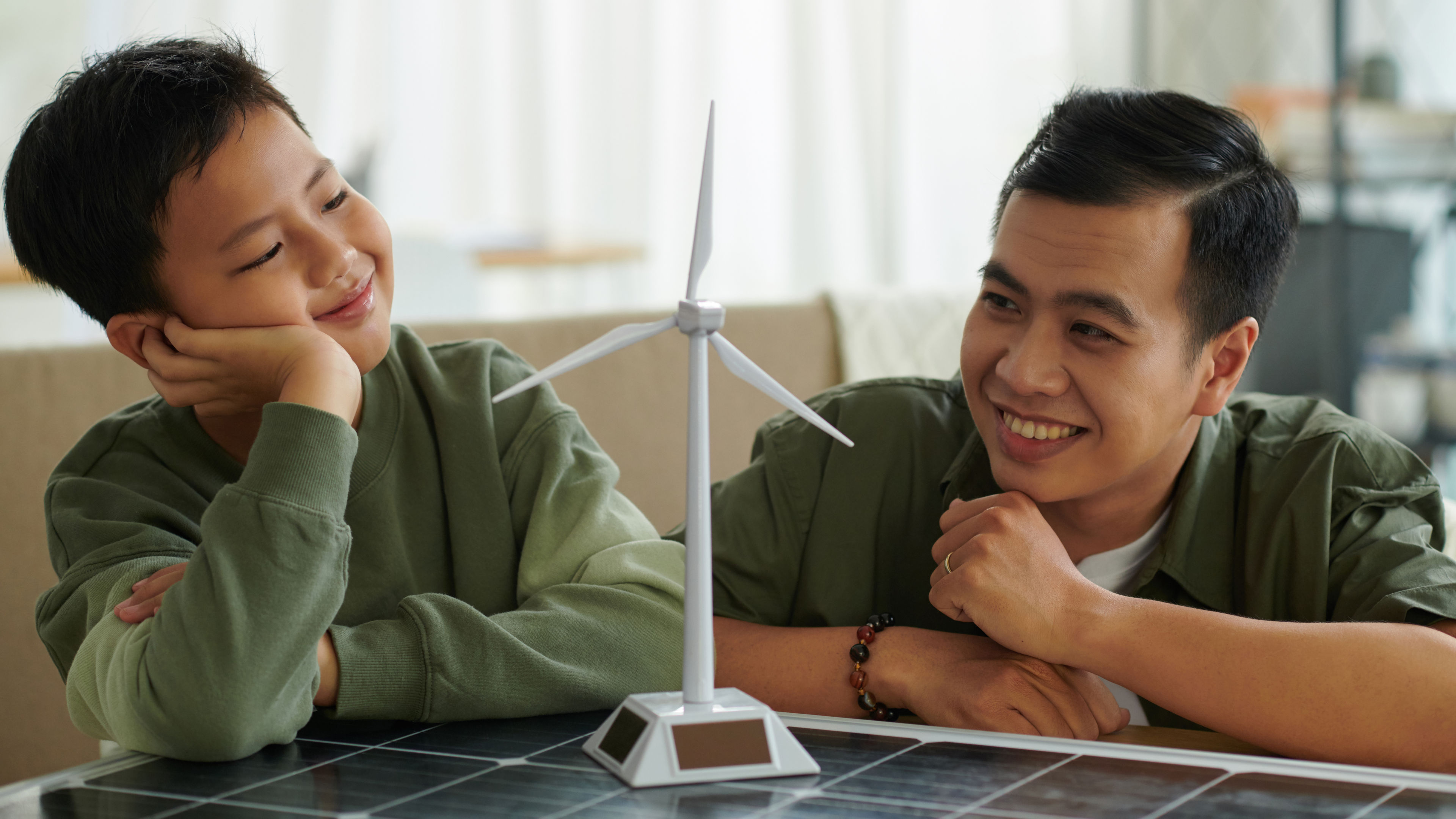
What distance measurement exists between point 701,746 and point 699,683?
1.8 inches

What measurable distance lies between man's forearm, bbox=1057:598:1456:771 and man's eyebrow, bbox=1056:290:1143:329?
309mm

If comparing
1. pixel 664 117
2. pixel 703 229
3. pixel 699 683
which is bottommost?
pixel 699 683

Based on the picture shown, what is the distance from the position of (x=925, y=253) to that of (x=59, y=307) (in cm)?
262

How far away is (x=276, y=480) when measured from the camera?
1.03 meters

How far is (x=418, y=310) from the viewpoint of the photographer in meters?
3.71

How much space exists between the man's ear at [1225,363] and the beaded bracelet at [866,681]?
46cm

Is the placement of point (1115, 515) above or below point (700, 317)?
below

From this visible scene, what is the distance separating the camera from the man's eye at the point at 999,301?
1.41 m

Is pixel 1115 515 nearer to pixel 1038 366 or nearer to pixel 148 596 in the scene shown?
A: pixel 1038 366

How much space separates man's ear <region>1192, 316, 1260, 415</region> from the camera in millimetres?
1419

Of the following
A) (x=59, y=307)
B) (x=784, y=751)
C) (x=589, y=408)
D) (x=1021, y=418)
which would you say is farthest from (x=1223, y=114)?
(x=59, y=307)

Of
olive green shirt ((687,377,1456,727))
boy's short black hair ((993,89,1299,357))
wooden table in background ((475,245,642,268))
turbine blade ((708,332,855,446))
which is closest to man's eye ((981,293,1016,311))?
boy's short black hair ((993,89,1299,357))

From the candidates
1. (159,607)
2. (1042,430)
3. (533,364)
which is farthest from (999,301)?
(533,364)

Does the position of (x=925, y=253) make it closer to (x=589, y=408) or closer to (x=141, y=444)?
(x=589, y=408)
